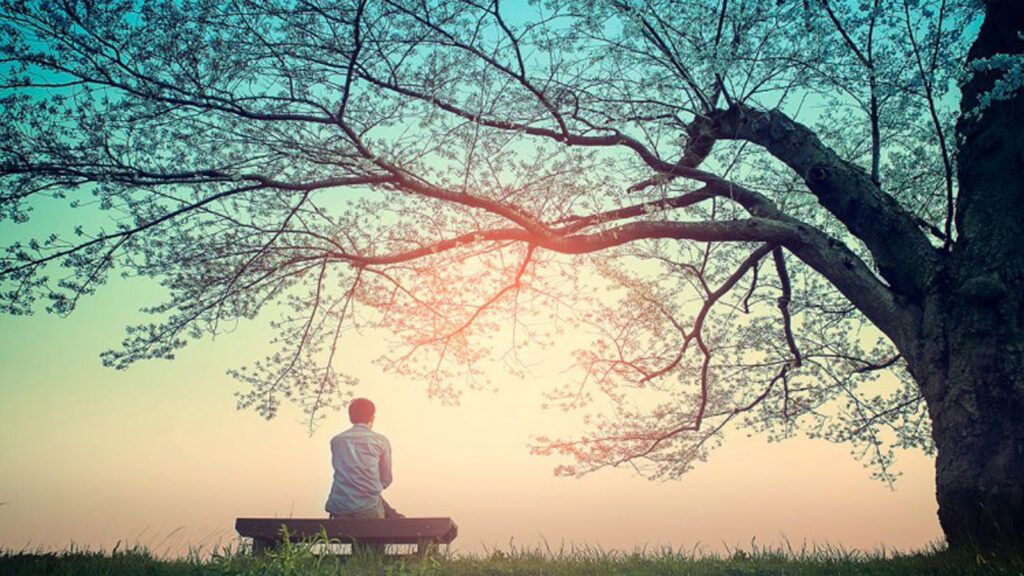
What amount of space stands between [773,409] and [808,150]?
14.8ft

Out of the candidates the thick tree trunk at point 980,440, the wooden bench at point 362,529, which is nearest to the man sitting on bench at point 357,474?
the wooden bench at point 362,529

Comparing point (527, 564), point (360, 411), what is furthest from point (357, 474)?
point (527, 564)

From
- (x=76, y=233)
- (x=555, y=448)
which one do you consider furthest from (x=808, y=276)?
(x=76, y=233)

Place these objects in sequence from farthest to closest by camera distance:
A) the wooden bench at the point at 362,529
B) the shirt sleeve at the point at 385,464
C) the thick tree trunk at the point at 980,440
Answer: the shirt sleeve at the point at 385,464 < the wooden bench at the point at 362,529 < the thick tree trunk at the point at 980,440

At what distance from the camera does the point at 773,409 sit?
1062cm

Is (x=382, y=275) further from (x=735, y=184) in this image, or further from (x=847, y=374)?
(x=847, y=374)

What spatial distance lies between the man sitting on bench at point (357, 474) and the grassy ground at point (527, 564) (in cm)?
94

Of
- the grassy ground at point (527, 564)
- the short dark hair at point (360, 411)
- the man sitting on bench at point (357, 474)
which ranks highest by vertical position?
the short dark hair at point (360, 411)

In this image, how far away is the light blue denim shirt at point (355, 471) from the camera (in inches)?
273

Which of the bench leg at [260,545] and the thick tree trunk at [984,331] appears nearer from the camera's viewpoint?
the thick tree trunk at [984,331]

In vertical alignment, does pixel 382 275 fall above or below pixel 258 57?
below

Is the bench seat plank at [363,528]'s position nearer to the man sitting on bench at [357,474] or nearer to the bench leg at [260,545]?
the bench leg at [260,545]

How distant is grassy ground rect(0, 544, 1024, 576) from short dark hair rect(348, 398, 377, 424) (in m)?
1.58

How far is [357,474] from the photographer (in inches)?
274
